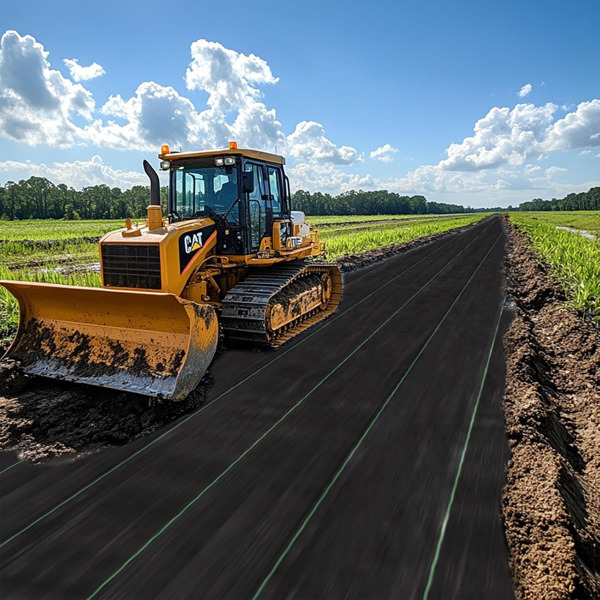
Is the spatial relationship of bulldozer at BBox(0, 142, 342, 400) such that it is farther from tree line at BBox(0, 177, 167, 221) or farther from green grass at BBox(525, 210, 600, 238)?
tree line at BBox(0, 177, 167, 221)

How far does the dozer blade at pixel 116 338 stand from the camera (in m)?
5.21

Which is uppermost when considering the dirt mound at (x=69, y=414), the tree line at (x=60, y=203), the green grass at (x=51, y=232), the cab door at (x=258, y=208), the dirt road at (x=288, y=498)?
the tree line at (x=60, y=203)

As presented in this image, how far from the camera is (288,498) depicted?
3.61m

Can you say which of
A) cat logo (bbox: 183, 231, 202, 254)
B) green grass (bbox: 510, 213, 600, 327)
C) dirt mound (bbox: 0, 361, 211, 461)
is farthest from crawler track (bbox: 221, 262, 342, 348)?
green grass (bbox: 510, 213, 600, 327)

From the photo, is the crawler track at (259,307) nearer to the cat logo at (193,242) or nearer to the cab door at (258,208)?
the cab door at (258,208)

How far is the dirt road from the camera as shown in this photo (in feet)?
9.41

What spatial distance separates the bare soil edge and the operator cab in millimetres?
4600

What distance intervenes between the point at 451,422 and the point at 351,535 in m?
2.14

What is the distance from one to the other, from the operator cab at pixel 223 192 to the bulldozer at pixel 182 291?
0.02 m

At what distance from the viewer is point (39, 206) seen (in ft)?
244

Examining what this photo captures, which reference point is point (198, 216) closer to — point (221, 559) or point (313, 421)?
point (313, 421)

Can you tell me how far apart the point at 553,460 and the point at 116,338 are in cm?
510

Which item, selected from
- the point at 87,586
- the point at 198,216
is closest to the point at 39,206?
the point at 198,216

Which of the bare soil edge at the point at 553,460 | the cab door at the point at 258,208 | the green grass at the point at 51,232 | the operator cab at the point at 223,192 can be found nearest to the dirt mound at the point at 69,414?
the operator cab at the point at 223,192
